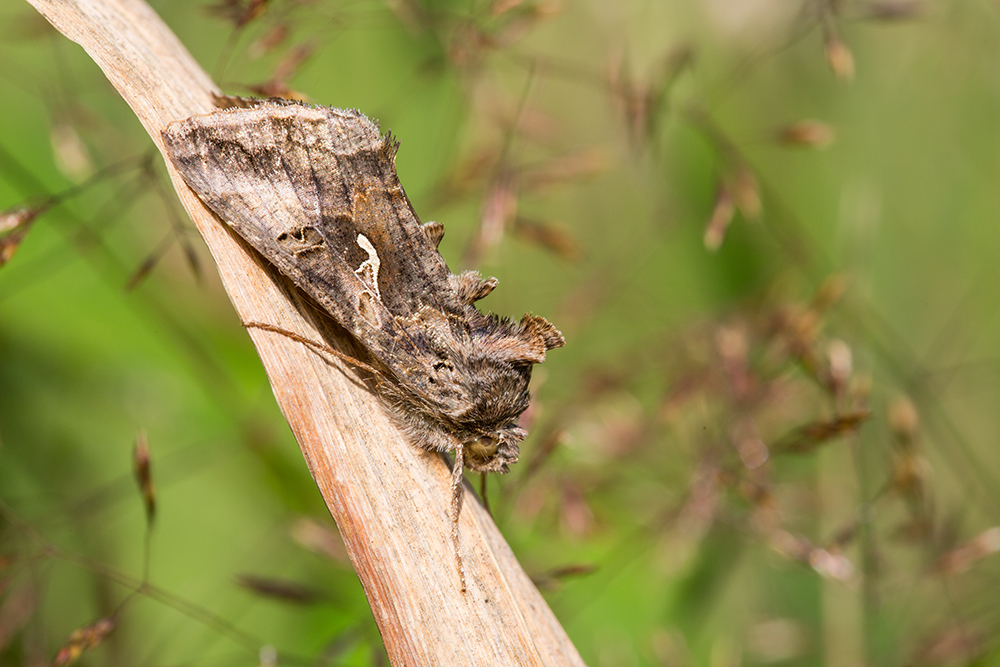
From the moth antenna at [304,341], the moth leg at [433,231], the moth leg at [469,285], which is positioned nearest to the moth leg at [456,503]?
the moth antenna at [304,341]

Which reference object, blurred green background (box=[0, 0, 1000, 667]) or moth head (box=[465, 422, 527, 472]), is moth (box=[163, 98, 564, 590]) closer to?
moth head (box=[465, 422, 527, 472])

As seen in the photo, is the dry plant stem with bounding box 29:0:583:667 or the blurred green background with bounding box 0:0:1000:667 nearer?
the dry plant stem with bounding box 29:0:583:667

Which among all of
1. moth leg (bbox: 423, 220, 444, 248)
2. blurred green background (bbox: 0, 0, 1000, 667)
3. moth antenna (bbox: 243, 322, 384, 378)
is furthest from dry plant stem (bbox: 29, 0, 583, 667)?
moth leg (bbox: 423, 220, 444, 248)

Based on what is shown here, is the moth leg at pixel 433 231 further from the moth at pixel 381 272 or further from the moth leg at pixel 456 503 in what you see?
the moth leg at pixel 456 503

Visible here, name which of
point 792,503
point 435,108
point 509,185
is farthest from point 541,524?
point 435,108

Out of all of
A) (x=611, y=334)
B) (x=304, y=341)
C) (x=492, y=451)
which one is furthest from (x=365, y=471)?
(x=611, y=334)

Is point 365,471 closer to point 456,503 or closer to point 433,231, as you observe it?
point 456,503

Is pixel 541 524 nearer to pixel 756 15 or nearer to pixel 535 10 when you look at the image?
pixel 535 10
